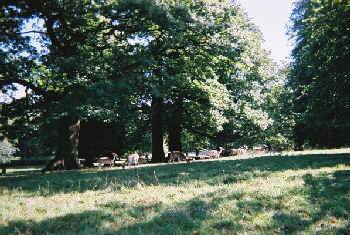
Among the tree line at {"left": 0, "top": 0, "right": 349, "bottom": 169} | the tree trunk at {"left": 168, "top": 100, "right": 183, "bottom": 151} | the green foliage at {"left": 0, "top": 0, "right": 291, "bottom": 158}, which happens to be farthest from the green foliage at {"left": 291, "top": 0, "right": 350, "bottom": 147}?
the tree trunk at {"left": 168, "top": 100, "right": 183, "bottom": 151}

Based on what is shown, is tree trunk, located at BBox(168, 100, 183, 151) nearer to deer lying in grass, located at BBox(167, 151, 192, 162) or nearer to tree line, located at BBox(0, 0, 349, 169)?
tree line, located at BBox(0, 0, 349, 169)

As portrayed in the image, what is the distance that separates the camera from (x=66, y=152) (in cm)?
2411

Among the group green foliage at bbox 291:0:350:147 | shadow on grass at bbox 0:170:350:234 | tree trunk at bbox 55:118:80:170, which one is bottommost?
shadow on grass at bbox 0:170:350:234

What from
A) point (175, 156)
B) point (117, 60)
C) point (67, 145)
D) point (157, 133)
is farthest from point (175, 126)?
point (117, 60)

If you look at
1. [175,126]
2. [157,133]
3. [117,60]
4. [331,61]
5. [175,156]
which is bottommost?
[175,156]

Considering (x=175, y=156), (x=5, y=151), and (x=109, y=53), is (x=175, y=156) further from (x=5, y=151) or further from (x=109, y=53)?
(x=5, y=151)

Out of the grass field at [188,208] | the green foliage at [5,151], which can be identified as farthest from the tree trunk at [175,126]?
the green foliage at [5,151]

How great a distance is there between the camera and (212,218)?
7.38 m

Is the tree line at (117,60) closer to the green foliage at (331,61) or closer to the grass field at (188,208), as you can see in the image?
the green foliage at (331,61)

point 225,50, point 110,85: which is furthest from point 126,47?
point 225,50

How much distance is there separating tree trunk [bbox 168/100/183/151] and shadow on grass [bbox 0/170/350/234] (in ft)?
80.2

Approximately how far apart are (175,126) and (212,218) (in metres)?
28.4

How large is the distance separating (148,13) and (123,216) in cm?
1434

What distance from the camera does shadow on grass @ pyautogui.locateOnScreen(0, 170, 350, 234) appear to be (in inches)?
263
